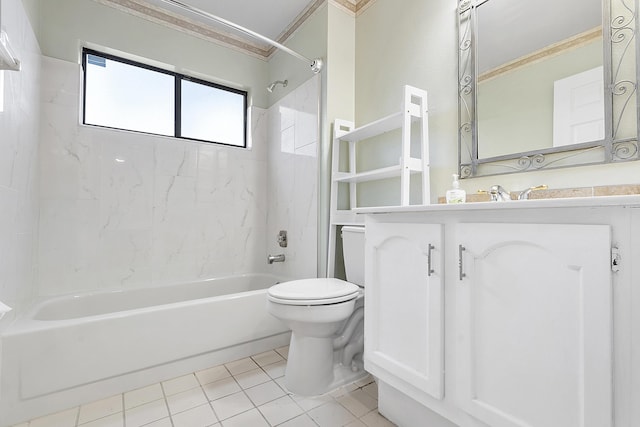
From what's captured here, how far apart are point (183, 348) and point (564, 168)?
6.27 ft

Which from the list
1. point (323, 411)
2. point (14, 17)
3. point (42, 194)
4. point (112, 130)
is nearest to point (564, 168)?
point (323, 411)

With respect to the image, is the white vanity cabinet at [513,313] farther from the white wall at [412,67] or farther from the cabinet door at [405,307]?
the white wall at [412,67]

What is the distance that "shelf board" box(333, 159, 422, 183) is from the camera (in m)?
1.62

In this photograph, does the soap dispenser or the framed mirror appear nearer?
the framed mirror

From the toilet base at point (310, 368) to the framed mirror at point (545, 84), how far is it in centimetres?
111

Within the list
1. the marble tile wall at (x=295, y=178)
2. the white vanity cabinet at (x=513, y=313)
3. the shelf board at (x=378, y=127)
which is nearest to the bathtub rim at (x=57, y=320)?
the marble tile wall at (x=295, y=178)

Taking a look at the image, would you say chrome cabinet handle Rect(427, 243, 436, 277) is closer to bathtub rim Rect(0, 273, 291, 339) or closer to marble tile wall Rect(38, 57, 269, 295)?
bathtub rim Rect(0, 273, 291, 339)

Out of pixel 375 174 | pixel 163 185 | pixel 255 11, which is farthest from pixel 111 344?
pixel 255 11

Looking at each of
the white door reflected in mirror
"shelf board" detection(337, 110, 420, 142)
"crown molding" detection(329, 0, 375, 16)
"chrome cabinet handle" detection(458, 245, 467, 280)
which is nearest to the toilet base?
"chrome cabinet handle" detection(458, 245, 467, 280)

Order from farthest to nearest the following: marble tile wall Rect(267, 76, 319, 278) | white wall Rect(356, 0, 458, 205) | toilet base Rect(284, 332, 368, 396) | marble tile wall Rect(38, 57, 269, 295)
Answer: marble tile wall Rect(267, 76, 319, 278) → marble tile wall Rect(38, 57, 269, 295) → white wall Rect(356, 0, 458, 205) → toilet base Rect(284, 332, 368, 396)

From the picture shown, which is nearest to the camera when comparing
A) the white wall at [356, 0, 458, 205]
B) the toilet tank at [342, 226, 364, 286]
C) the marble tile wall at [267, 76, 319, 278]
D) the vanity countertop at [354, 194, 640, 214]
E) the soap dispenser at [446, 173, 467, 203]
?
the vanity countertop at [354, 194, 640, 214]

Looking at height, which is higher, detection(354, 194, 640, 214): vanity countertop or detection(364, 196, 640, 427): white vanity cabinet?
detection(354, 194, 640, 214): vanity countertop

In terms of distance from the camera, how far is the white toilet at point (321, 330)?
1.35 m

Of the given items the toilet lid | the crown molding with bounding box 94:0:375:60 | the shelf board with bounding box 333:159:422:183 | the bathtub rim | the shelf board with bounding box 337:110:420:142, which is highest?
the crown molding with bounding box 94:0:375:60
